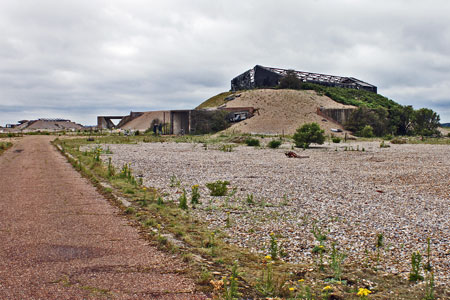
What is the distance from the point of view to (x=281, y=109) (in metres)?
62.6

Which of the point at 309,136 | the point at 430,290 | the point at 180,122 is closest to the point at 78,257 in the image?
the point at 430,290

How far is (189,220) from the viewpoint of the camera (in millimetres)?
7418

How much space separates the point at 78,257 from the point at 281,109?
2334 inches

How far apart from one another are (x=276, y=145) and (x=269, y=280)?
2529 cm

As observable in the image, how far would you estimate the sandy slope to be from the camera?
187 feet

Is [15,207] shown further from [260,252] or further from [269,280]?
[269,280]

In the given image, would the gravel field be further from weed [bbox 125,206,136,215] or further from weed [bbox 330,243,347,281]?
weed [bbox 125,206,136,215]

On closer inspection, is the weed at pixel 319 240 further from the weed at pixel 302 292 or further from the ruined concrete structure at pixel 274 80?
the ruined concrete structure at pixel 274 80

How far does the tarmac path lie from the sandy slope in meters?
49.0

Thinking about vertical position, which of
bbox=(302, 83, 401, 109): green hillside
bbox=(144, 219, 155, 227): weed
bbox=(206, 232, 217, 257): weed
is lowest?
bbox=(206, 232, 217, 257): weed

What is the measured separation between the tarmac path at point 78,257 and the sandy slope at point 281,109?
161 feet

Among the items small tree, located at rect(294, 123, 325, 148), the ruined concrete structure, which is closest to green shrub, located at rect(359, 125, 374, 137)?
small tree, located at rect(294, 123, 325, 148)

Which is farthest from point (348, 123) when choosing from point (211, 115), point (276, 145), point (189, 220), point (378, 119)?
point (189, 220)

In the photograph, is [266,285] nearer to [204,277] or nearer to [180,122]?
[204,277]
